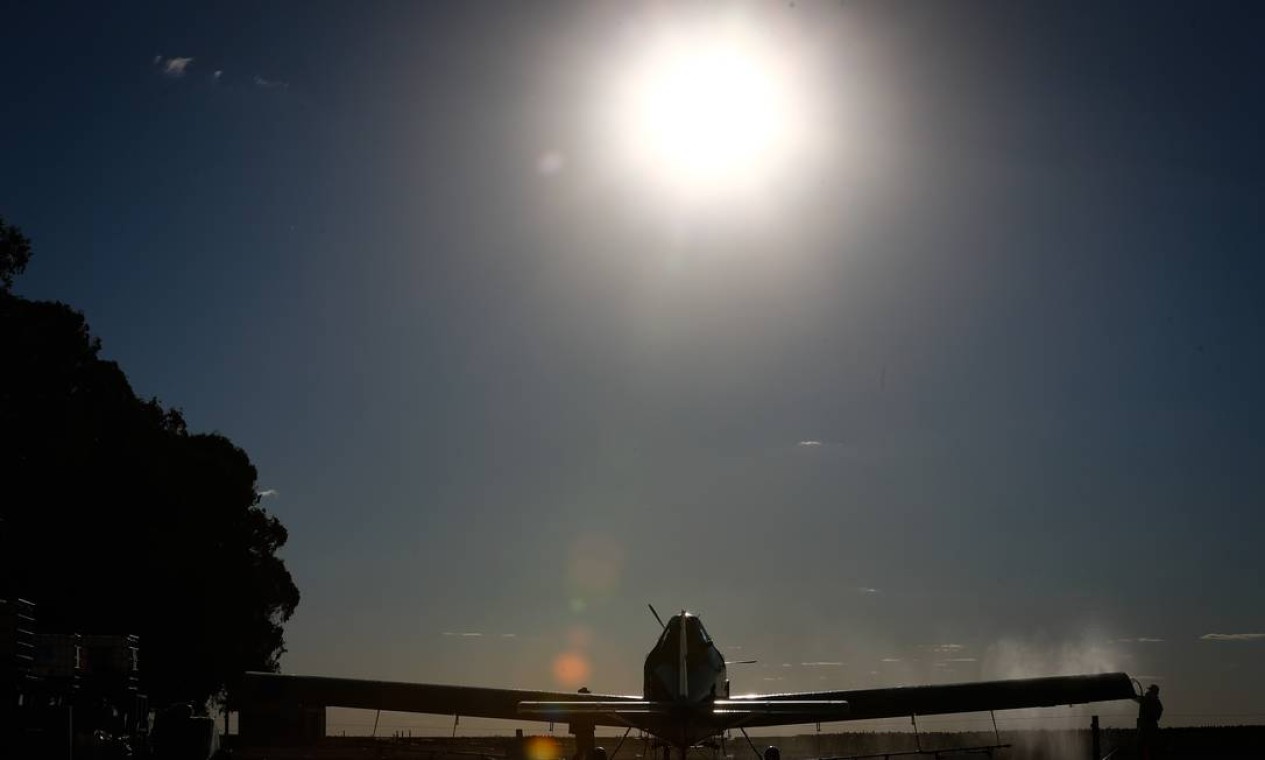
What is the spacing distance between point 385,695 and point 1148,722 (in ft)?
74.4

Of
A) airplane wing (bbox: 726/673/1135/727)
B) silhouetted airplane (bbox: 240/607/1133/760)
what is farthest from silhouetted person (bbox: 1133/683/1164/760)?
airplane wing (bbox: 726/673/1135/727)

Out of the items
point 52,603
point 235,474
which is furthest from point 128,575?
point 235,474

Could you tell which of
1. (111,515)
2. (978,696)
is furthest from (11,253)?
(978,696)

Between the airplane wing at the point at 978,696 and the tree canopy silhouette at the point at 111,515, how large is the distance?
21.5 m

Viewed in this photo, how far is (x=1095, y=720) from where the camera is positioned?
2362 cm

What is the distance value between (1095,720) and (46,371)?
31.8 m

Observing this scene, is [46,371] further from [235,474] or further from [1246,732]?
[1246,732]

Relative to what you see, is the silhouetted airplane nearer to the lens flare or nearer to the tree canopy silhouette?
the lens flare

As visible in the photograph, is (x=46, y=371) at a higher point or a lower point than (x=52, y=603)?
higher

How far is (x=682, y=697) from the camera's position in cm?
3153

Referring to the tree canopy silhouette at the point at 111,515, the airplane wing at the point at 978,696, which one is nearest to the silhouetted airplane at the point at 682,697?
the airplane wing at the point at 978,696

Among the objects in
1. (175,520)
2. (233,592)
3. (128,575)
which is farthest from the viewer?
(233,592)

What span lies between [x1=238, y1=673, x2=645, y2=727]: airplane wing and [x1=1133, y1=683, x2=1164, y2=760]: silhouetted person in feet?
57.5

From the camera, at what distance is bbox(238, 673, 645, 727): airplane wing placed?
1439 inches
